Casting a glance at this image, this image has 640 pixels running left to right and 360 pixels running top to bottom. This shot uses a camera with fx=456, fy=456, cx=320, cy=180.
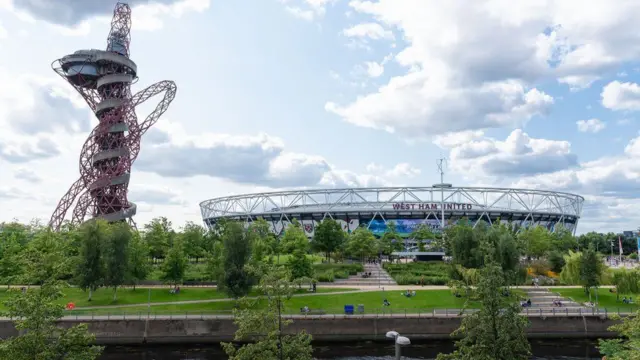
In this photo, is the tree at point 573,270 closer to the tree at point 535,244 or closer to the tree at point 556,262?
the tree at point 556,262

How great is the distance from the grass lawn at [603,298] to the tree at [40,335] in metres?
44.1

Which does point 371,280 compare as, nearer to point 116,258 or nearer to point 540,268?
point 540,268

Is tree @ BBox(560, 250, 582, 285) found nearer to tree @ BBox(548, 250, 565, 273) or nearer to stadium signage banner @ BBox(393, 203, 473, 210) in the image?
tree @ BBox(548, 250, 565, 273)

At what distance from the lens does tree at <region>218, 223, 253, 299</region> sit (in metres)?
40.7

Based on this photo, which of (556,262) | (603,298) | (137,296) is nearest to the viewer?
(137,296)

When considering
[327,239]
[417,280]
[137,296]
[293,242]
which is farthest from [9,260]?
[417,280]

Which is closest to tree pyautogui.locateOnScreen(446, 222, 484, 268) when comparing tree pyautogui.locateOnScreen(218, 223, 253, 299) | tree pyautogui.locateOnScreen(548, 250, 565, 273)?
tree pyautogui.locateOnScreen(548, 250, 565, 273)

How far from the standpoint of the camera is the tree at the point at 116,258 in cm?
4491

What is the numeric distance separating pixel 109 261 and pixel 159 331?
38.9 feet

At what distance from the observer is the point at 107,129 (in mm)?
78125

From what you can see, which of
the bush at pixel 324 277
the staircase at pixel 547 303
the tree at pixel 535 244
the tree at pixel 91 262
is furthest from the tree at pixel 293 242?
the tree at pixel 535 244

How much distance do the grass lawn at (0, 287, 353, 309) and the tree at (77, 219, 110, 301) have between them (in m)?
1.37

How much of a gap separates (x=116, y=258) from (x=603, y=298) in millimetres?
49922

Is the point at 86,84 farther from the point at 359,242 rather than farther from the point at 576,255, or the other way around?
the point at 576,255
